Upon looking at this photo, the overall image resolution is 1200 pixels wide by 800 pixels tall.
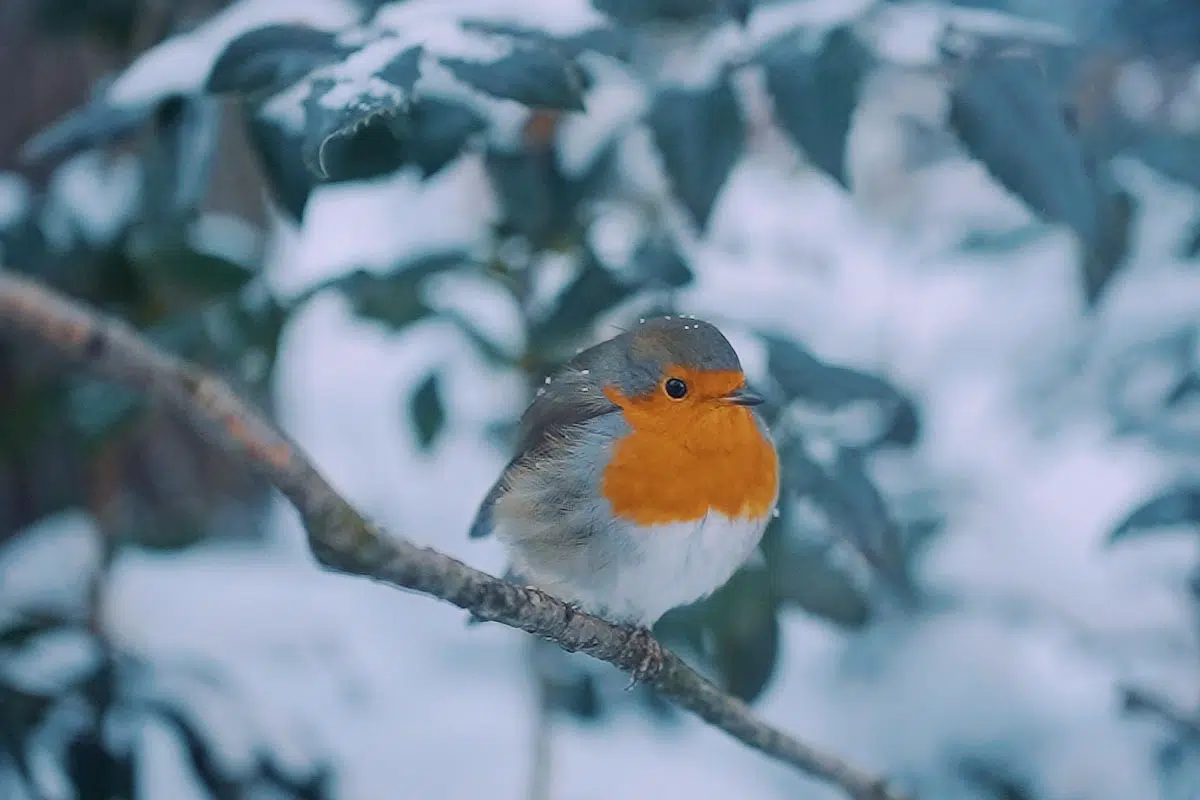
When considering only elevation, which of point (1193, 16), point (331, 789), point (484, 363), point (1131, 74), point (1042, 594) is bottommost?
point (1042, 594)

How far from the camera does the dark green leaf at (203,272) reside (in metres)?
1.16

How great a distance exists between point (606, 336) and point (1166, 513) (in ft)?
1.88

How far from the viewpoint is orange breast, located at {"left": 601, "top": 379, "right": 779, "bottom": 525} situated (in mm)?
929

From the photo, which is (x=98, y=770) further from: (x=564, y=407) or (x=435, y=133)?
(x=435, y=133)

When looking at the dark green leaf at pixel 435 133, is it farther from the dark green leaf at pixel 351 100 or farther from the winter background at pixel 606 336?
the dark green leaf at pixel 351 100

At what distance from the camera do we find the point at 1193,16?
1.25 meters

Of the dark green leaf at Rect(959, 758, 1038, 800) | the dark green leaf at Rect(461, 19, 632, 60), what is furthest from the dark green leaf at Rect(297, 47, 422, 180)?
the dark green leaf at Rect(959, 758, 1038, 800)

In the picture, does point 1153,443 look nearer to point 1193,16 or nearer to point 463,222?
point 1193,16

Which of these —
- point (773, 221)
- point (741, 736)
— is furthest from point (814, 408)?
point (773, 221)

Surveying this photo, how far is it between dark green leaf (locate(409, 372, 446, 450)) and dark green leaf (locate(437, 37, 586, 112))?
24.2 inches

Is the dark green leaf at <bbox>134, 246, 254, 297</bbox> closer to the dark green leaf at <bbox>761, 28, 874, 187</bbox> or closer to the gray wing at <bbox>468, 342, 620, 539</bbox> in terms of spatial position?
the gray wing at <bbox>468, 342, 620, 539</bbox>

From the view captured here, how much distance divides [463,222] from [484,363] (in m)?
0.20

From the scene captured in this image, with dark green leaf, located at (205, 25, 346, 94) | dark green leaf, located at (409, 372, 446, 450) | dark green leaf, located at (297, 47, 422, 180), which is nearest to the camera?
dark green leaf, located at (297, 47, 422, 180)

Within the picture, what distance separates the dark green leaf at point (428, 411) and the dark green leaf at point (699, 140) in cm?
51
